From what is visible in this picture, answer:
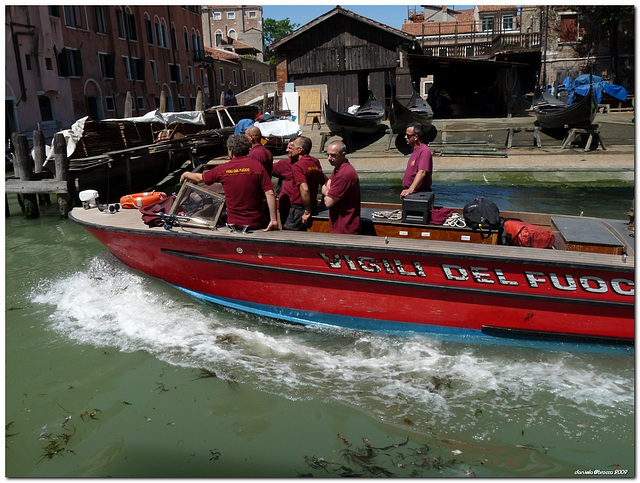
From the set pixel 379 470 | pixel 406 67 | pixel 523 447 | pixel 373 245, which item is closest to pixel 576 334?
pixel 523 447

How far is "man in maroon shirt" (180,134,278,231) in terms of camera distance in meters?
5.15

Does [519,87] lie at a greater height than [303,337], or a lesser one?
greater

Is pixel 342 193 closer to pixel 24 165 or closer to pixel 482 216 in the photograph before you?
pixel 482 216

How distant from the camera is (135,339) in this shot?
5.27 m

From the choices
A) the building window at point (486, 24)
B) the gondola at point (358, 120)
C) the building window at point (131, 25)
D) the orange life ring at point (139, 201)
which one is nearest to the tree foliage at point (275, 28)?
the building window at point (486, 24)

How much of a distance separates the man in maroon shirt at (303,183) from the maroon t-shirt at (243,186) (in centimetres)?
36

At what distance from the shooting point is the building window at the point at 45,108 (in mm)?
23750

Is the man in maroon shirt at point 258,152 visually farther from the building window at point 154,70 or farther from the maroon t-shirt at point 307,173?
the building window at point 154,70

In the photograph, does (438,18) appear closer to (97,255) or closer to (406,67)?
(406,67)

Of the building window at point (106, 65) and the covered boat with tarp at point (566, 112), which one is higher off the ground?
the building window at point (106, 65)

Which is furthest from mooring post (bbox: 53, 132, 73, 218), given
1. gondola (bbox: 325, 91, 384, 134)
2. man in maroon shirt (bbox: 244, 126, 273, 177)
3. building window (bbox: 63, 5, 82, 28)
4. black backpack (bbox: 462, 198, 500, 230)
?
building window (bbox: 63, 5, 82, 28)

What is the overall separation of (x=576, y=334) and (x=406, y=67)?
21274 millimetres

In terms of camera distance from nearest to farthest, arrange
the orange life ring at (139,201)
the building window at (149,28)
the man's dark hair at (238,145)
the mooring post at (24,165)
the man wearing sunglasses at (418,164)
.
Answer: the man's dark hair at (238,145) < the man wearing sunglasses at (418,164) < the orange life ring at (139,201) < the mooring post at (24,165) < the building window at (149,28)

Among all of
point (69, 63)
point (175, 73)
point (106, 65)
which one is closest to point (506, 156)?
point (69, 63)
